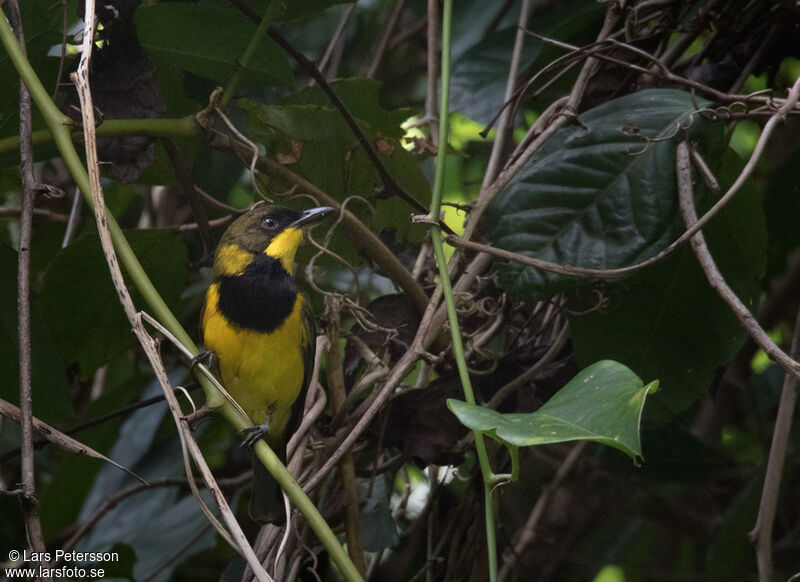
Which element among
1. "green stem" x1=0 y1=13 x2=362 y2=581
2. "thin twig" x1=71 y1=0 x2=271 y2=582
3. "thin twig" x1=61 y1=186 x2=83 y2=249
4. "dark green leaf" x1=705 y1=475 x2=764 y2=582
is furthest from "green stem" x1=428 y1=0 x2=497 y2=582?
"thin twig" x1=61 y1=186 x2=83 y2=249

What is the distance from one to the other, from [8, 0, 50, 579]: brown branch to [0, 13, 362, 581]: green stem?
0.16 m

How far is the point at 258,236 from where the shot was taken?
7.77 ft

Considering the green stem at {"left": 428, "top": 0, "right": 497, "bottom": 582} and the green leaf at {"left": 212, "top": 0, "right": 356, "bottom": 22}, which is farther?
the green leaf at {"left": 212, "top": 0, "right": 356, "bottom": 22}

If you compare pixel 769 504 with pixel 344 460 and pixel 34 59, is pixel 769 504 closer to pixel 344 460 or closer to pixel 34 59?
pixel 344 460

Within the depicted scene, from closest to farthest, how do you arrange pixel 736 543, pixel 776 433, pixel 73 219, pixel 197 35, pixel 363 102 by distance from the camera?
1. pixel 776 433
2. pixel 197 35
3. pixel 363 102
4. pixel 736 543
5. pixel 73 219

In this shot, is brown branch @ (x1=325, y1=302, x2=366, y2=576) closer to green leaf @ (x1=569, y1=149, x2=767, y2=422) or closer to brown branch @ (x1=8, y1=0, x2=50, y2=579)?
green leaf @ (x1=569, y1=149, x2=767, y2=422)

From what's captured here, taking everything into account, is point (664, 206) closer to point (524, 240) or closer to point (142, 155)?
point (524, 240)

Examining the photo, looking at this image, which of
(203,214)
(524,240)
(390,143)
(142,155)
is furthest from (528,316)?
(142,155)

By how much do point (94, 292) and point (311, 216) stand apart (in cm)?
66

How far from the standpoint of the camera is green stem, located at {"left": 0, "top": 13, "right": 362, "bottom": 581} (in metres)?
1.29

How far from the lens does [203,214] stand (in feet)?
7.51

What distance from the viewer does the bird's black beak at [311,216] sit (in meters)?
2.19

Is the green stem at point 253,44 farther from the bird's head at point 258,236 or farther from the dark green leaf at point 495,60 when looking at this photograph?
the dark green leaf at point 495,60

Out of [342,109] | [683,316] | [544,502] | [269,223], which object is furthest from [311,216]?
[544,502]
